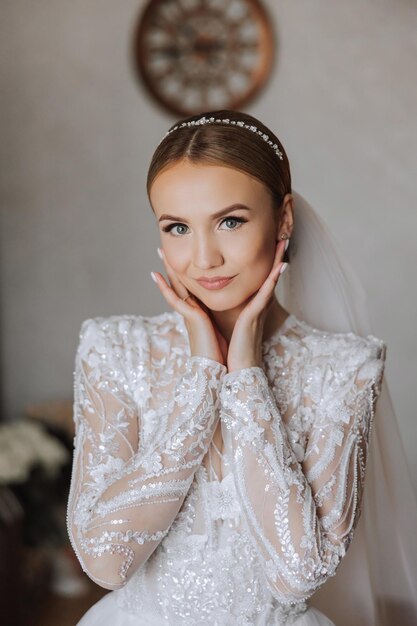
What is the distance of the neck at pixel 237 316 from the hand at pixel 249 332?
5cm

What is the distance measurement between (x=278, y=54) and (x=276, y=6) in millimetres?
270

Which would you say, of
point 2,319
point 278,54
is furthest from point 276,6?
point 2,319

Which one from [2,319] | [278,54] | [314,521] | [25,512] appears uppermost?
[278,54]

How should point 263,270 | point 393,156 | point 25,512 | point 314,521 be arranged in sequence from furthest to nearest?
point 393,156, point 25,512, point 263,270, point 314,521

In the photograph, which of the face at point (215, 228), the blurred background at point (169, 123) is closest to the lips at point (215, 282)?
the face at point (215, 228)

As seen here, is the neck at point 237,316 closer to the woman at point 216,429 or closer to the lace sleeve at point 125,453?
the woman at point 216,429

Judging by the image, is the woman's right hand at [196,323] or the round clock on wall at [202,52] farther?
the round clock on wall at [202,52]

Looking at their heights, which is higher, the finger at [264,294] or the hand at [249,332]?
the finger at [264,294]

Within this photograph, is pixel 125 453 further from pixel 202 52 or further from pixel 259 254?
pixel 202 52

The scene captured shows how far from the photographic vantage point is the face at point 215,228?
5.06ft

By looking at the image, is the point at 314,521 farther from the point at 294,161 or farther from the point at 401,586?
the point at 294,161

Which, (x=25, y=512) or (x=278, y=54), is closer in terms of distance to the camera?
(x=25, y=512)

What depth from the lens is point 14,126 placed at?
14.8ft

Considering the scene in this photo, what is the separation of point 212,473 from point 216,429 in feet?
0.31
